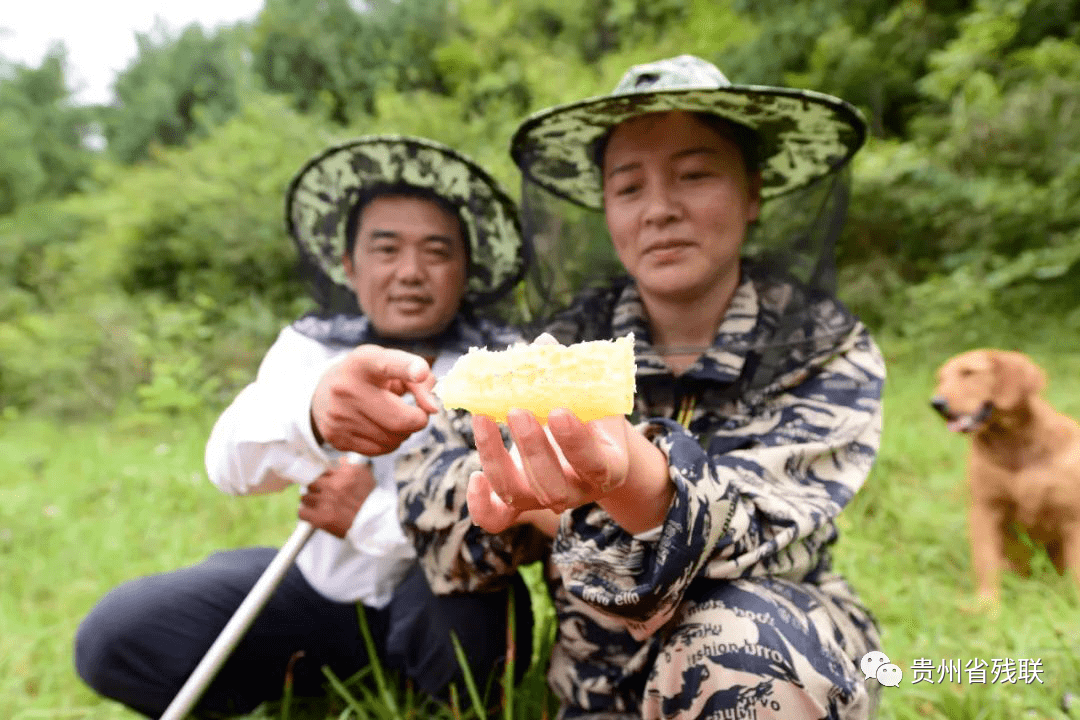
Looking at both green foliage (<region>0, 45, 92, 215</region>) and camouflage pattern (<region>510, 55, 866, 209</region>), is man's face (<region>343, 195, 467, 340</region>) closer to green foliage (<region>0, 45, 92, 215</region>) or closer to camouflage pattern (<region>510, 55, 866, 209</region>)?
camouflage pattern (<region>510, 55, 866, 209</region>)

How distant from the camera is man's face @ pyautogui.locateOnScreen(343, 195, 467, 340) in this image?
2062 millimetres

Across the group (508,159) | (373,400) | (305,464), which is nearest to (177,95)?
(508,159)

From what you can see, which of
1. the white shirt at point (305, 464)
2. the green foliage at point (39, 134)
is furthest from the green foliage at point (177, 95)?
the white shirt at point (305, 464)

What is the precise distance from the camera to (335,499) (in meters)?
1.92

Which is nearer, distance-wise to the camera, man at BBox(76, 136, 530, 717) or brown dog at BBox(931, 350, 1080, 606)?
man at BBox(76, 136, 530, 717)

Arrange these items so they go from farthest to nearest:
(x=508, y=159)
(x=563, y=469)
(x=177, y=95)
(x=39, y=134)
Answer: (x=39, y=134), (x=177, y=95), (x=508, y=159), (x=563, y=469)

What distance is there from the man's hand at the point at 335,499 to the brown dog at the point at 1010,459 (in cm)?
193

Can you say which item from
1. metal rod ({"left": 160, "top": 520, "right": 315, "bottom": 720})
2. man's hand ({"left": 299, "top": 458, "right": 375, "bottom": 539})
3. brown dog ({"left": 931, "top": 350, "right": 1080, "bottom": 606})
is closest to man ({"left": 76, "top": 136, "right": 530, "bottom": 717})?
man's hand ({"left": 299, "top": 458, "right": 375, "bottom": 539})

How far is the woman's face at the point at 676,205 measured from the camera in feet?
5.69

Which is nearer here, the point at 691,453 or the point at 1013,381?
the point at 691,453

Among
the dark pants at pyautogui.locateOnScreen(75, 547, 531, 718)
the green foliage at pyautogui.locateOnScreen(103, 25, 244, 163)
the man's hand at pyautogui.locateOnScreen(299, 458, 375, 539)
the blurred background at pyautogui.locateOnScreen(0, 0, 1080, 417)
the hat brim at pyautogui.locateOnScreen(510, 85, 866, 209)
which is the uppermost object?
the green foliage at pyautogui.locateOnScreen(103, 25, 244, 163)

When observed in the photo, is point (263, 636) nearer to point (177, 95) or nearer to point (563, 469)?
point (563, 469)

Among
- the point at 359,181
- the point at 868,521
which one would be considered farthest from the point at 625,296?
the point at 868,521

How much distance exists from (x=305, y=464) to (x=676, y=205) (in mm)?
1074
